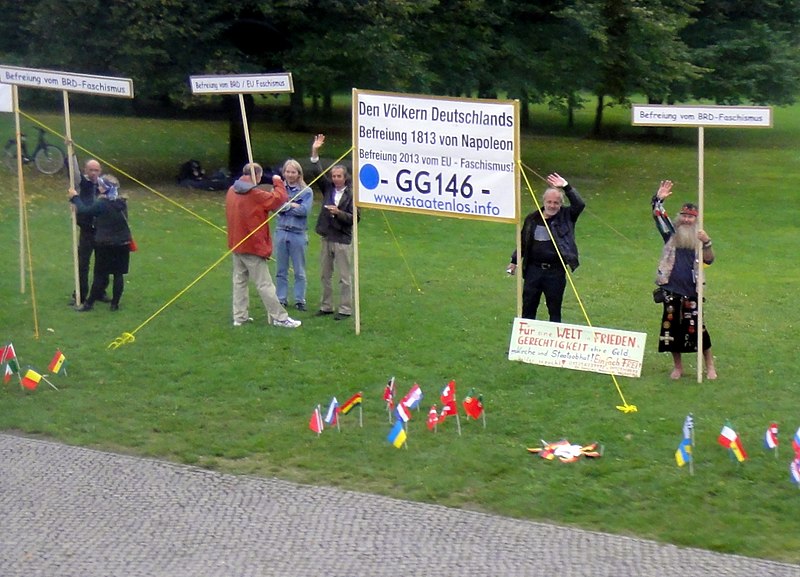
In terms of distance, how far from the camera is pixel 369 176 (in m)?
11.6

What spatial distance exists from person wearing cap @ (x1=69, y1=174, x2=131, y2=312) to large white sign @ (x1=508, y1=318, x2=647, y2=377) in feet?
16.0

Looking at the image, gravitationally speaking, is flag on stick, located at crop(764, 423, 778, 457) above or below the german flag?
above

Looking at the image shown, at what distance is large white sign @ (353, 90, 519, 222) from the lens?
10.8 metres

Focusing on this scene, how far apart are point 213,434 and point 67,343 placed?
11.3ft

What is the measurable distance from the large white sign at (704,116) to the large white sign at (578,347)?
6.03 feet

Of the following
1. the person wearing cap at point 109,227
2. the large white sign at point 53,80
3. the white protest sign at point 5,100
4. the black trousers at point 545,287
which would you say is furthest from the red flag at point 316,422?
the white protest sign at point 5,100

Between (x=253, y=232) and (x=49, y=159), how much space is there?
13655 millimetres

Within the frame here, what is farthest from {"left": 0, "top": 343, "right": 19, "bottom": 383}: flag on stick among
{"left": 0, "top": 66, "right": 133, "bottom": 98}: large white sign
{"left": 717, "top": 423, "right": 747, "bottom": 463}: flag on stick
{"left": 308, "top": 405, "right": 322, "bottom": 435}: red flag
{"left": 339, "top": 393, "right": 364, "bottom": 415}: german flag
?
{"left": 717, "top": 423, "right": 747, "bottom": 463}: flag on stick

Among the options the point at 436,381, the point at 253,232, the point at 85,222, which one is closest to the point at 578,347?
the point at 436,381

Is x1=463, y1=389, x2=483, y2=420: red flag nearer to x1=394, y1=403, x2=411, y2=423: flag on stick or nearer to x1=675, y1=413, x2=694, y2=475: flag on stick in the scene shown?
x1=394, y1=403, x2=411, y2=423: flag on stick

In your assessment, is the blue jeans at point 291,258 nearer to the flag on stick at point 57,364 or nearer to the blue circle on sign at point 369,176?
the blue circle on sign at point 369,176

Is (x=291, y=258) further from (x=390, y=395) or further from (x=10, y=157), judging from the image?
(x=10, y=157)

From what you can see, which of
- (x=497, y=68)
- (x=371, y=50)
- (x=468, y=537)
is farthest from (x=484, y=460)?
(x=497, y=68)

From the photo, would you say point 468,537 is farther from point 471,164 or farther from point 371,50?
point 371,50
